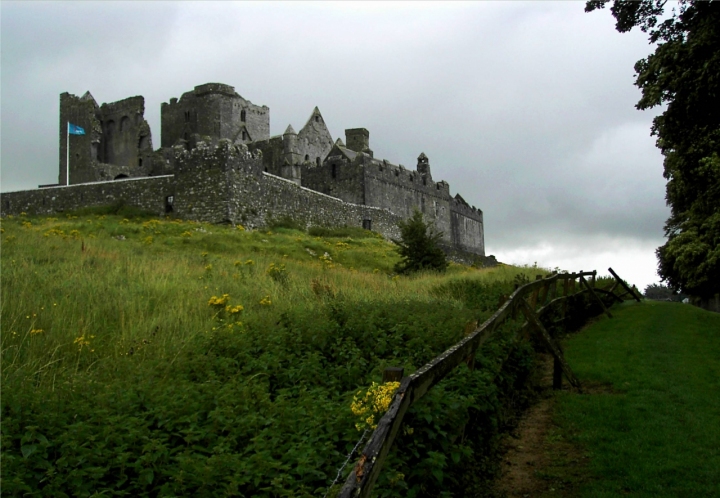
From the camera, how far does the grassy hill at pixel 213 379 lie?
437 centimetres

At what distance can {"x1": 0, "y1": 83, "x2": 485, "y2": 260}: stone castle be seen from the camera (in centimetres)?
2636

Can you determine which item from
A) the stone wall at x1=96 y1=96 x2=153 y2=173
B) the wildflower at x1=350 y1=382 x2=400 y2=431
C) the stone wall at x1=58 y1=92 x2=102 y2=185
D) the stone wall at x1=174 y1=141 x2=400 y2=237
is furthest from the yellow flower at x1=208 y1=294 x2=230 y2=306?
the stone wall at x1=96 y1=96 x2=153 y2=173

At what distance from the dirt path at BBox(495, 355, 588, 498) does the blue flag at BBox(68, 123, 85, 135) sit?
153ft

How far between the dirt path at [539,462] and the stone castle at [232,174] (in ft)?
63.5

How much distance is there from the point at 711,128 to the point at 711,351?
494cm

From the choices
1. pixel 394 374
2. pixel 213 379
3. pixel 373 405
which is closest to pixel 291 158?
pixel 213 379

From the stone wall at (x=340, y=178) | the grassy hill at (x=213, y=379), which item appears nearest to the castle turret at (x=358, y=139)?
the stone wall at (x=340, y=178)

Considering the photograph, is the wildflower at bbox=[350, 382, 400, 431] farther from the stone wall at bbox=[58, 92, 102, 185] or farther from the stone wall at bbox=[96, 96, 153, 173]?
the stone wall at bbox=[96, 96, 153, 173]

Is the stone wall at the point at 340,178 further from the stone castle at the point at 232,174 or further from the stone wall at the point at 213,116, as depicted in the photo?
the stone wall at the point at 213,116

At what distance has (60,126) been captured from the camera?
49250mm

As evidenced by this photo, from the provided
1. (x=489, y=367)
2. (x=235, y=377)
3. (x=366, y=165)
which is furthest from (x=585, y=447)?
(x=366, y=165)

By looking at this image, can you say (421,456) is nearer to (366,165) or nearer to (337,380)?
(337,380)

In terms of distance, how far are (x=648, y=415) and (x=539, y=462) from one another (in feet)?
7.83

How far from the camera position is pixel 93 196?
2897cm
